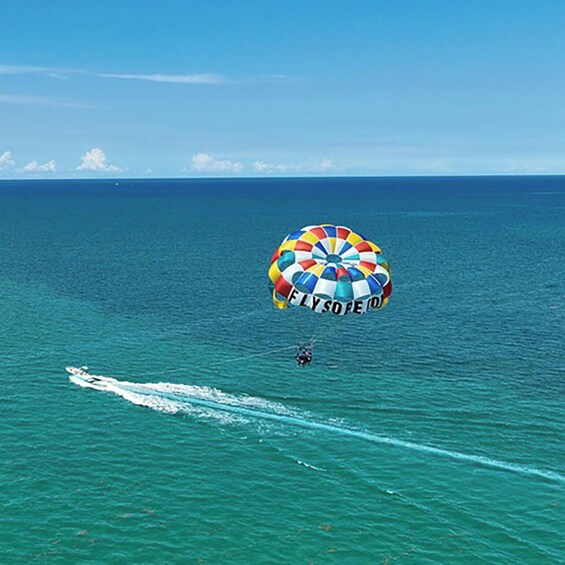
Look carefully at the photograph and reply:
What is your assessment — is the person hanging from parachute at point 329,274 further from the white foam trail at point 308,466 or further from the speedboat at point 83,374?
Answer: the speedboat at point 83,374

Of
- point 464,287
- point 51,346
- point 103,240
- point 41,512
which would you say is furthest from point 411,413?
point 103,240

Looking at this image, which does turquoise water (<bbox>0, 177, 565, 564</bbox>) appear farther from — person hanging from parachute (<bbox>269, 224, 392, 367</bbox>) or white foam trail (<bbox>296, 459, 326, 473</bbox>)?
person hanging from parachute (<bbox>269, 224, 392, 367</bbox>)

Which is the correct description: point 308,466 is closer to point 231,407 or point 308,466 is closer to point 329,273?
point 231,407

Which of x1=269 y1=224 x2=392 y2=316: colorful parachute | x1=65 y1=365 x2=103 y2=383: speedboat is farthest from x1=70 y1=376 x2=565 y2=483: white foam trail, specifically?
x1=269 y1=224 x2=392 y2=316: colorful parachute

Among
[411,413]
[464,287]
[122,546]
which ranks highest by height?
[464,287]

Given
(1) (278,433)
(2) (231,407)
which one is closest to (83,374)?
(2) (231,407)

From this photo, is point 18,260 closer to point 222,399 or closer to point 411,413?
point 222,399

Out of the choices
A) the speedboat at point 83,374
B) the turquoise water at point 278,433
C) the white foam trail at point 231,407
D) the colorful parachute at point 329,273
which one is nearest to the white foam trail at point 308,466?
the turquoise water at point 278,433
